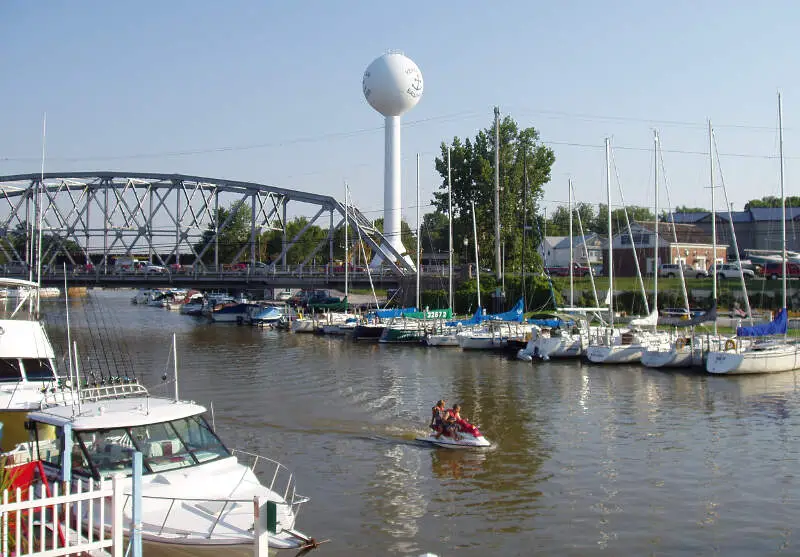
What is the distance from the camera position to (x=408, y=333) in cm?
6456

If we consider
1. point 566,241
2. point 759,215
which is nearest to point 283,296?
point 566,241

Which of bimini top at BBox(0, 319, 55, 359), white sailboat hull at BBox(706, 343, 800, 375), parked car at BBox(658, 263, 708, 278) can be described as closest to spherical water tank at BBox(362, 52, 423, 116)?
parked car at BBox(658, 263, 708, 278)

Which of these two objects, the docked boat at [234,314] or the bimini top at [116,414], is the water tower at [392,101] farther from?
the bimini top at [116,414]

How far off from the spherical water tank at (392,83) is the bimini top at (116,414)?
281 ft

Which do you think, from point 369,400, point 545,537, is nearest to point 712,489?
point 545,537

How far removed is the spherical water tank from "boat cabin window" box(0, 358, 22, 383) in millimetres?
79488

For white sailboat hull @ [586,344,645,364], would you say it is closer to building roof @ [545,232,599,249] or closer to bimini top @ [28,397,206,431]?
bimini top @ [28,397,206,431]

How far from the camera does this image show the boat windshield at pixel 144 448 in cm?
1499

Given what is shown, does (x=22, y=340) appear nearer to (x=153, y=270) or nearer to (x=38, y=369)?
(x=38, y=369)

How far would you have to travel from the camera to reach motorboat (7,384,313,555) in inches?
539

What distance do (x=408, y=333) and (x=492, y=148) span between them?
4260 cm

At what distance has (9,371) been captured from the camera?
2325cm

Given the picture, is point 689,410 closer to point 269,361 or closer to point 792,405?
point 792,405

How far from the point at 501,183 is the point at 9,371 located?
79.2m
